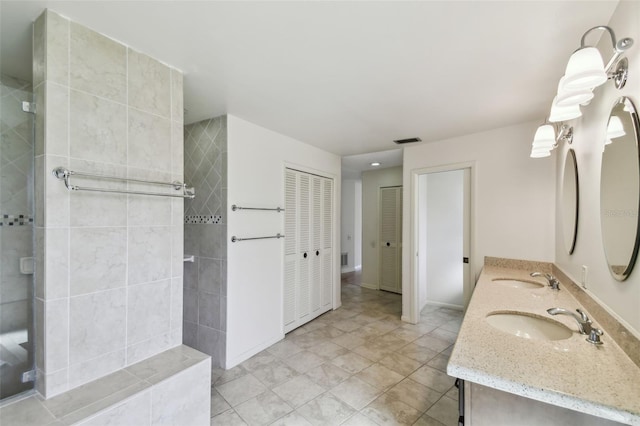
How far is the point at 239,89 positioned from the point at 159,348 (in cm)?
183

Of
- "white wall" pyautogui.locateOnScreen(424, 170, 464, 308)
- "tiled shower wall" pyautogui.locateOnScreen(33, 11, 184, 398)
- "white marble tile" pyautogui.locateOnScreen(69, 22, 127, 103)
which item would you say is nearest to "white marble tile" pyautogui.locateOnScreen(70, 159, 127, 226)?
"tiled shower wall" pyautogui.locateOnScreen(33, 11, 184, 398)

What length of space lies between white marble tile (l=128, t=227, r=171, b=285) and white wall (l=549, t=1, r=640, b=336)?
222cm

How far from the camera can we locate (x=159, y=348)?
162 centimetres

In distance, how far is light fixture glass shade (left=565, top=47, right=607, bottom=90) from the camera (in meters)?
1.03

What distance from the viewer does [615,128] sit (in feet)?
3.99

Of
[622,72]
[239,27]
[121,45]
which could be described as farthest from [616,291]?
[121,45]

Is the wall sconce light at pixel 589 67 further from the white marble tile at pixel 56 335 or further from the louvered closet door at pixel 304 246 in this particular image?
the louvered closet door at pixel 304 246

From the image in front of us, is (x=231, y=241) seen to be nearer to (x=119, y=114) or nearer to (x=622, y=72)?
(x=119, y=114)

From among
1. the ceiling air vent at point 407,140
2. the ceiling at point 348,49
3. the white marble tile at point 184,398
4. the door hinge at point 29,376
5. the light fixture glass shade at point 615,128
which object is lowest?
the white marble tile at point 184,398

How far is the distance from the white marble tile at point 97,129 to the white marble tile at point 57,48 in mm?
83

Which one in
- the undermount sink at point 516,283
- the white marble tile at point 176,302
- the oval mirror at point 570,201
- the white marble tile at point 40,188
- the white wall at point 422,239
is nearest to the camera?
the white marble tile at point 40,188

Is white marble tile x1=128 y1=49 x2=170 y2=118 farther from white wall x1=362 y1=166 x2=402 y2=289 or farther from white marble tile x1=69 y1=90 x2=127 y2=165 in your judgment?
white wall x1=362 y1=166 x2=402 y2=289

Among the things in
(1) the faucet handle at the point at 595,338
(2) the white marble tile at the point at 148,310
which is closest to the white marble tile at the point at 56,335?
(2) the white marble tile at the point at 148,310

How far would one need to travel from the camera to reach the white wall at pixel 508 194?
2.69 metres
